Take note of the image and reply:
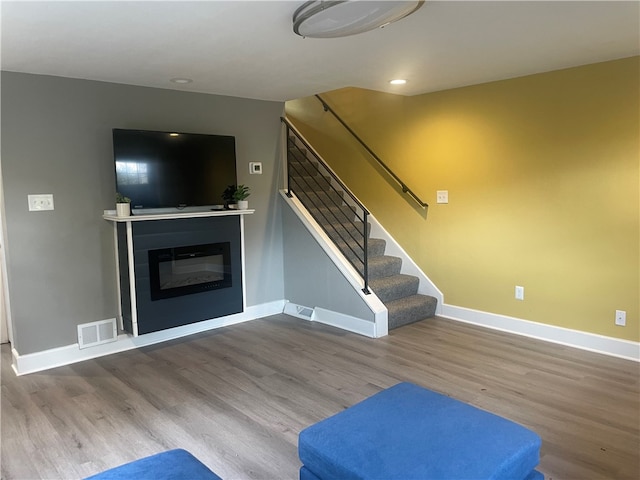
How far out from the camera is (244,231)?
484 cm

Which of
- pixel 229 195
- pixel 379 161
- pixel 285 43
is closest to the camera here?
pixel 285 43

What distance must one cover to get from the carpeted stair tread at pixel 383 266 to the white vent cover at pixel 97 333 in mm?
2512

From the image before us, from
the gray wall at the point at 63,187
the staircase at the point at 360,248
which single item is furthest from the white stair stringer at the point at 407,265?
the gray wall at the point at 63,187

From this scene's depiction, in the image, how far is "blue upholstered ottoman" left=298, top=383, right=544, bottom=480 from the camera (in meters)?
1.54

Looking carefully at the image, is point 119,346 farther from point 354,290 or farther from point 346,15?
point 346,15

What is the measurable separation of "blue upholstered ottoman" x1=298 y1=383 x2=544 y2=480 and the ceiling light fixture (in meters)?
1.78

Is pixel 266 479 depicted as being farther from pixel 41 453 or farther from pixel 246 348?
pixel 246 348

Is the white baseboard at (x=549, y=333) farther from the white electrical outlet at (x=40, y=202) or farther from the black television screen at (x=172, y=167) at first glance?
the white electrical outlet at (x=40, y=202)

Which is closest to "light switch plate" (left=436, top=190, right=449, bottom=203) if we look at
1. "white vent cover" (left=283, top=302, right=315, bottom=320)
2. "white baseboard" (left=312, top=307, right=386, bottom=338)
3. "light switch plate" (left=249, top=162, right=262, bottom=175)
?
"white baseboard" (left=312, top=307, right=386, bottom=338)

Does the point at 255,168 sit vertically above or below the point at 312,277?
above

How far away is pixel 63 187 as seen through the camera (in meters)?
3.65

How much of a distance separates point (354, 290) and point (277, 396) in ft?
4.98

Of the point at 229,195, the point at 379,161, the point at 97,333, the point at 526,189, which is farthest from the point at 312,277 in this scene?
the point at 526,189

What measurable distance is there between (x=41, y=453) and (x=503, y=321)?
3.78 metres
